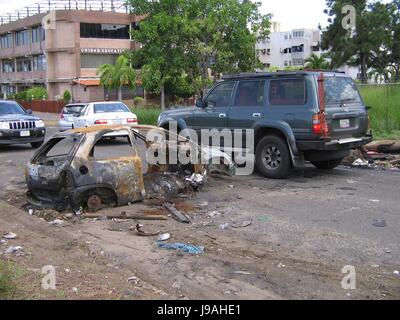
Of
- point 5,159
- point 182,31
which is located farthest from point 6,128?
point 182,31

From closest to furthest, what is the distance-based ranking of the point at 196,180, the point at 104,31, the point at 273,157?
the point at 196,180 < the point at 273,157 < the point at 104,31

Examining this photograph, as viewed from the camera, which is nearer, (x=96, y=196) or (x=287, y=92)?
(x=96, y=196)

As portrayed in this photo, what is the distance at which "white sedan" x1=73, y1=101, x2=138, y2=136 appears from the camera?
18500 mm

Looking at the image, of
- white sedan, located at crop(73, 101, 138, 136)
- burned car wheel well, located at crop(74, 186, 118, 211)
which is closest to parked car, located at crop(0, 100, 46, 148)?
white sedan, located at crop(73, 101, 138, 136)

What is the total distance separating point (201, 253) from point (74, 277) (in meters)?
1.57

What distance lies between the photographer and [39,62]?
61281 mm

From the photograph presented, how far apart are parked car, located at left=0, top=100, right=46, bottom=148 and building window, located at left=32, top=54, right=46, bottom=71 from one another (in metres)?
43.5

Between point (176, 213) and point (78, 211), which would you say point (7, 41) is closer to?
point (78, 211)

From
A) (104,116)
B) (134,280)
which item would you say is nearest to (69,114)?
(104,116)

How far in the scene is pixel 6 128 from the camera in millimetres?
16625

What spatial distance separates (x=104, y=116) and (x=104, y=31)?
40.9m
